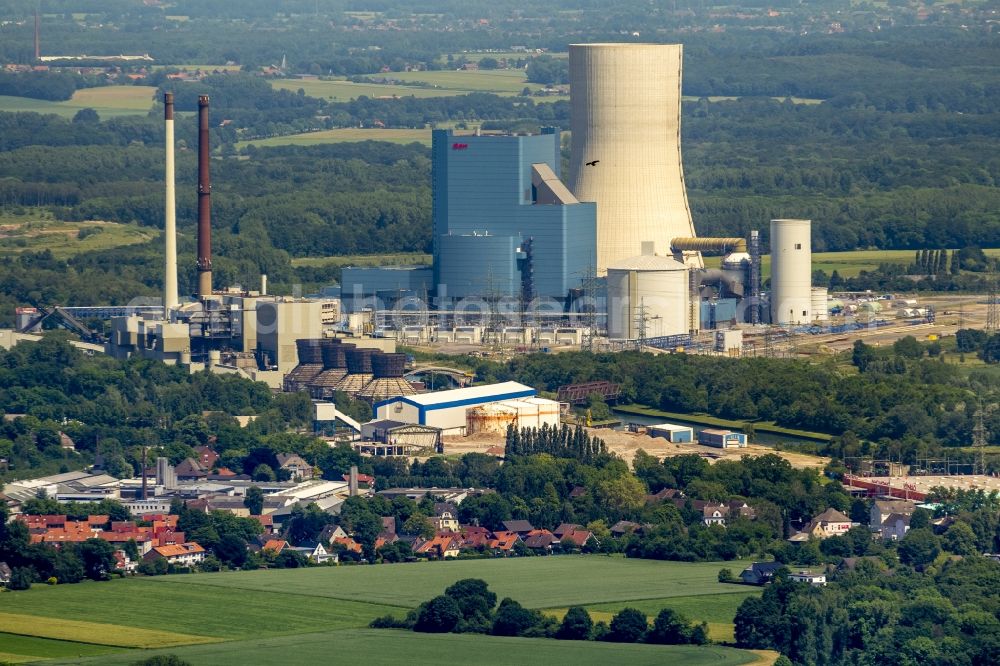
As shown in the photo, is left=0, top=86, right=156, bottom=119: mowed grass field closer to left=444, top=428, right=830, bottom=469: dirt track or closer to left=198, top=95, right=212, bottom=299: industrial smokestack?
left=198, top=95, right=212, bottom=299: industrial smokestack

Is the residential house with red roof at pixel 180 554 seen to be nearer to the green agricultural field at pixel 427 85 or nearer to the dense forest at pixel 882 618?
the dense forest at pixel 882 618

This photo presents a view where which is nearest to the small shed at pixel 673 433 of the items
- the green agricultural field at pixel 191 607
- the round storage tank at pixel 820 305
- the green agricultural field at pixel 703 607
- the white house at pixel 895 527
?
the white house at pixel 895 527

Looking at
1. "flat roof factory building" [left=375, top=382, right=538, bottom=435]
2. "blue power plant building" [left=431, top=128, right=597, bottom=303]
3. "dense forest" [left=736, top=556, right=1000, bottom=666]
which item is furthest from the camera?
"blue power plant building" [left=431, top=128, right=597, bottom=303]

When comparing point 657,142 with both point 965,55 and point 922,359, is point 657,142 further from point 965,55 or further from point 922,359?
point 965,55

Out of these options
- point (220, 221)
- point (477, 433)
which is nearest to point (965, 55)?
point (220, 221)

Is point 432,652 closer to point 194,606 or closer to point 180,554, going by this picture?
point 194,606

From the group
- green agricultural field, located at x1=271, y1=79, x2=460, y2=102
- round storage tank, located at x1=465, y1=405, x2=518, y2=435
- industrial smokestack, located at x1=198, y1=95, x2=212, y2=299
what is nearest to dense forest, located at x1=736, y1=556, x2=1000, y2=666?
round storage tank, located at x1=465, y1=405, x2=518, y2=435
